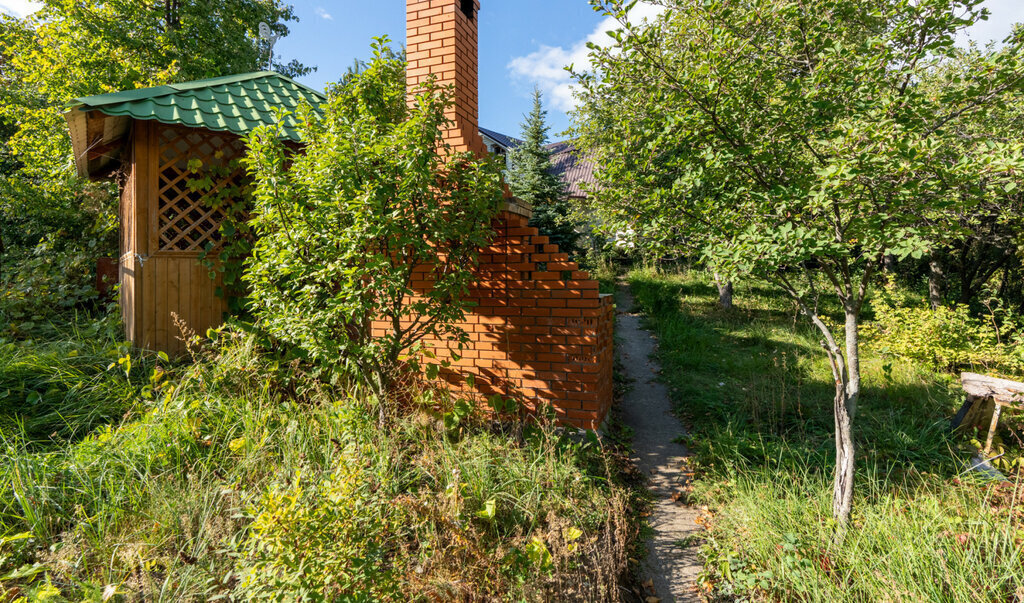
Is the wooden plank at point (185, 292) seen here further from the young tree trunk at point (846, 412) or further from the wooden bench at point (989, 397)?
the wooden bench at point (989, 397)

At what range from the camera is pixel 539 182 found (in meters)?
13.1

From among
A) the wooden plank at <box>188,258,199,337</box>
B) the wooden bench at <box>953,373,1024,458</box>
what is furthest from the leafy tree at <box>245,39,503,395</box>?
the wooden bench at <box>953,373,1024,458</box>

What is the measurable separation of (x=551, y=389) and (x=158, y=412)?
3.19 meters

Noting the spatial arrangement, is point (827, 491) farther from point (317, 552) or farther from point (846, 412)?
point (317, 552)

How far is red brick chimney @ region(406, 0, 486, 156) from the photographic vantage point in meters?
4.01

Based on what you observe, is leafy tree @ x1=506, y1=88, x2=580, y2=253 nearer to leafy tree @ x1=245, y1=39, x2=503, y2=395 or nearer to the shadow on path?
the shadow on path

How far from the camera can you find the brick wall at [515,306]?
3.91m

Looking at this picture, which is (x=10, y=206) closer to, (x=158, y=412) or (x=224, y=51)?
(x=224, y=51)

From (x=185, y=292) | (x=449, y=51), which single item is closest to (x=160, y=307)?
(x=185, y=292)

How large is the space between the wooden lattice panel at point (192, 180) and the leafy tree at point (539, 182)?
26.8 ft

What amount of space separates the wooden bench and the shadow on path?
279 centimetres

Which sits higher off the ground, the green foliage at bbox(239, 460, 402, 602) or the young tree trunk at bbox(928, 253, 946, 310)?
the young tree trunk at bbox(928, 253, 946, 310)

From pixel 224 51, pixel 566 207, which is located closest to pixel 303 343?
pixel 566 207

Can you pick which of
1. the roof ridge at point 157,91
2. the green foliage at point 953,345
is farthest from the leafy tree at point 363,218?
the green foliage at point 953,345
